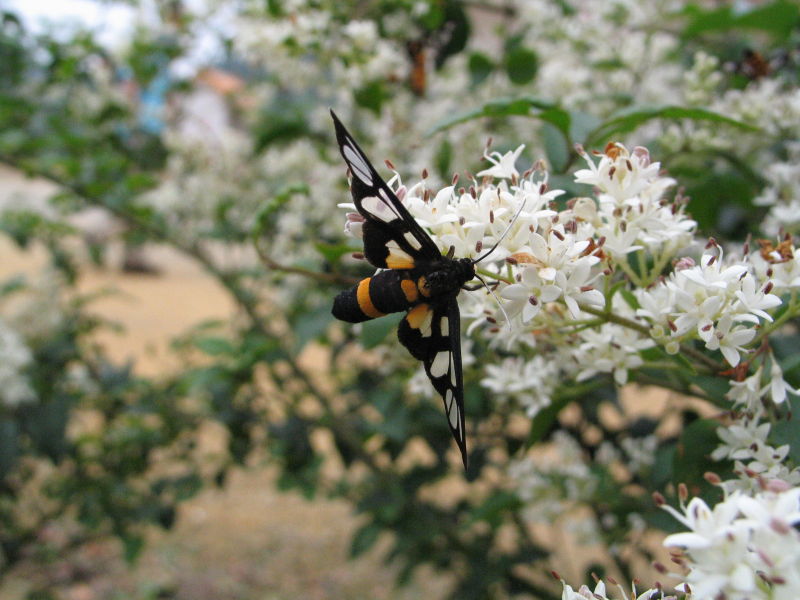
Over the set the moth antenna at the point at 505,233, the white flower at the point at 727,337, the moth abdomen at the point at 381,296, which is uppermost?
the moth antenna at the point at 505,233

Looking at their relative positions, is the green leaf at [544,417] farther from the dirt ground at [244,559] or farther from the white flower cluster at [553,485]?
the dirt ground at [244,559]

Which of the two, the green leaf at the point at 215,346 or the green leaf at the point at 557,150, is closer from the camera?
the green leaf at the point at 557,150

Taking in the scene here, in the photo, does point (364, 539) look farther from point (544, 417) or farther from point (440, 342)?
point (440, 342)

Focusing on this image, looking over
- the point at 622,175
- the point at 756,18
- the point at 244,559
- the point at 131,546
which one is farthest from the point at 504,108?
the point at 244,559

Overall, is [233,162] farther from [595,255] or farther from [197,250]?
[595,255]

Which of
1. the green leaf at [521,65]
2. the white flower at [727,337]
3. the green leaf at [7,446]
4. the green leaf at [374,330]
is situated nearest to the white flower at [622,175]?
the white flower at [727,337]

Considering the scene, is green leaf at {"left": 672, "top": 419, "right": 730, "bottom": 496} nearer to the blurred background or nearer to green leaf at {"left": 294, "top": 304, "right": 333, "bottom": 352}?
the blurred background

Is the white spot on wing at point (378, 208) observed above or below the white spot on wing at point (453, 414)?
above
